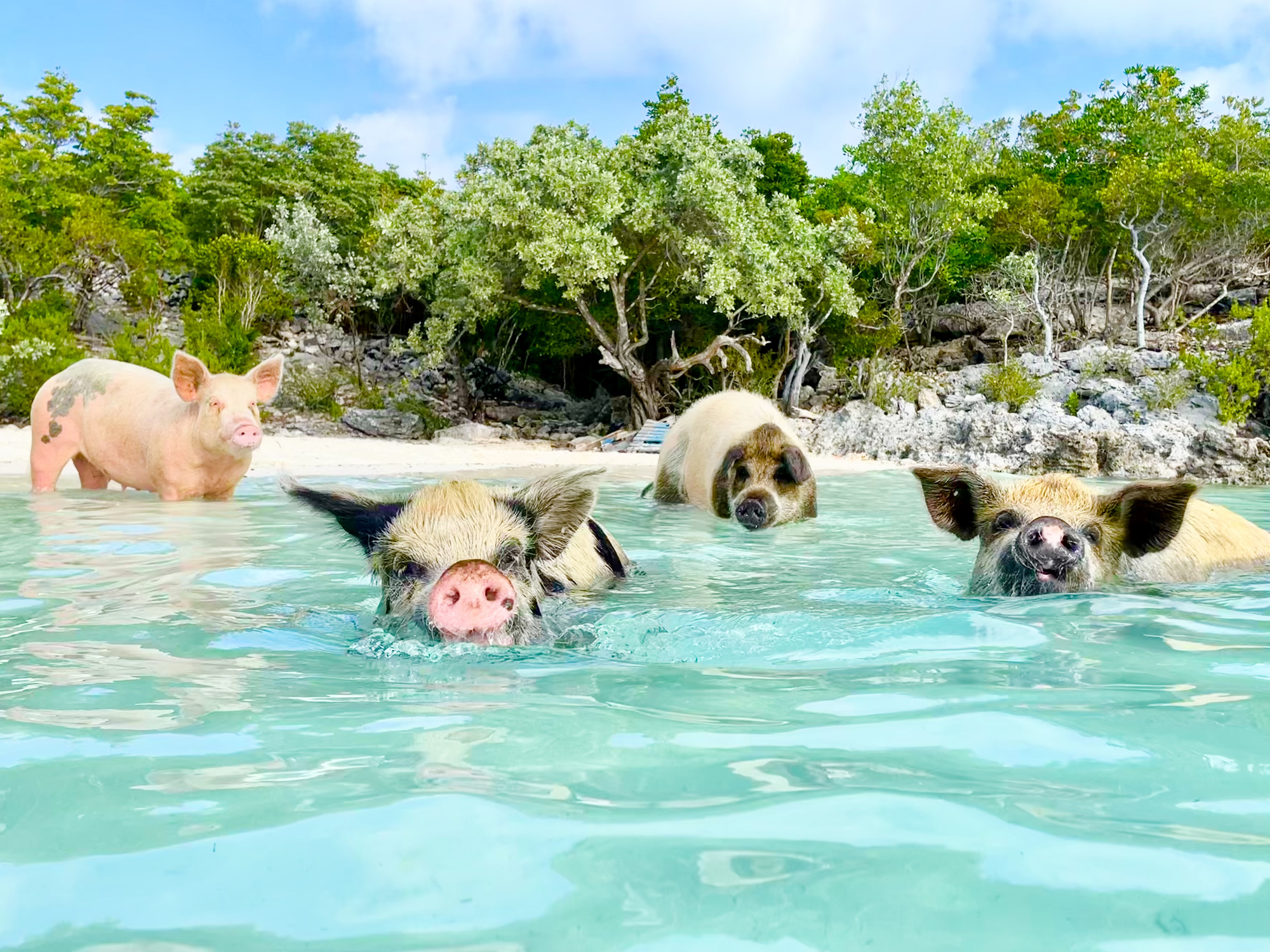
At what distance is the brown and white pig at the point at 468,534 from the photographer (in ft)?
12.5

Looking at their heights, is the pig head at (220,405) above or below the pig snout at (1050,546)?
above

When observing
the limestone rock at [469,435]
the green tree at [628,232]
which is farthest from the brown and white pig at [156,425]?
the limestone rock at [469,435]

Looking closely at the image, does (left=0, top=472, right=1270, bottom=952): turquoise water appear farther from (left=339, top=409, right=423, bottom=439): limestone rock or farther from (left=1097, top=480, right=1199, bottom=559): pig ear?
(left=339, top=409, right=423, bottom=439): limestone rock

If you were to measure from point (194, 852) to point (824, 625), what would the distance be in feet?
9.21

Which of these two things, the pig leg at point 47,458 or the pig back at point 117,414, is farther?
the pig leg at point 47,458

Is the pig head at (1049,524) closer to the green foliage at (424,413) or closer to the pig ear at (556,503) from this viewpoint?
the pig ear at (556,503)

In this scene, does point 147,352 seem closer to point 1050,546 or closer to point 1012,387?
point 1012,387

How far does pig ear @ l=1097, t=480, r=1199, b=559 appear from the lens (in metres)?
4.71

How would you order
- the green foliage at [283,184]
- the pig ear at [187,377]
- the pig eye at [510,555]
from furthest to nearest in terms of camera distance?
the green foliage at [283,184] < the pig ear at [187,377] < the pig eye at [510,555]

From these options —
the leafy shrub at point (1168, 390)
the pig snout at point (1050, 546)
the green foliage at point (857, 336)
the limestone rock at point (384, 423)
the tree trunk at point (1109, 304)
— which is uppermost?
the tree trunk at point (1109, 304)

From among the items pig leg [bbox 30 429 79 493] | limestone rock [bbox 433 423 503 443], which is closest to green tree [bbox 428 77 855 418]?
limestone rock [bbox 433 423 503 443]

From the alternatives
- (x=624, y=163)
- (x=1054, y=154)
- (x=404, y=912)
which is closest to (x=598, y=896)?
(x=404, y=912)

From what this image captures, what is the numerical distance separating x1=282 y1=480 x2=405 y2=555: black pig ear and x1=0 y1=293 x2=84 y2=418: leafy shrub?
63.8 feet

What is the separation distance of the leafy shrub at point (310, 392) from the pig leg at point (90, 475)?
654 inches
